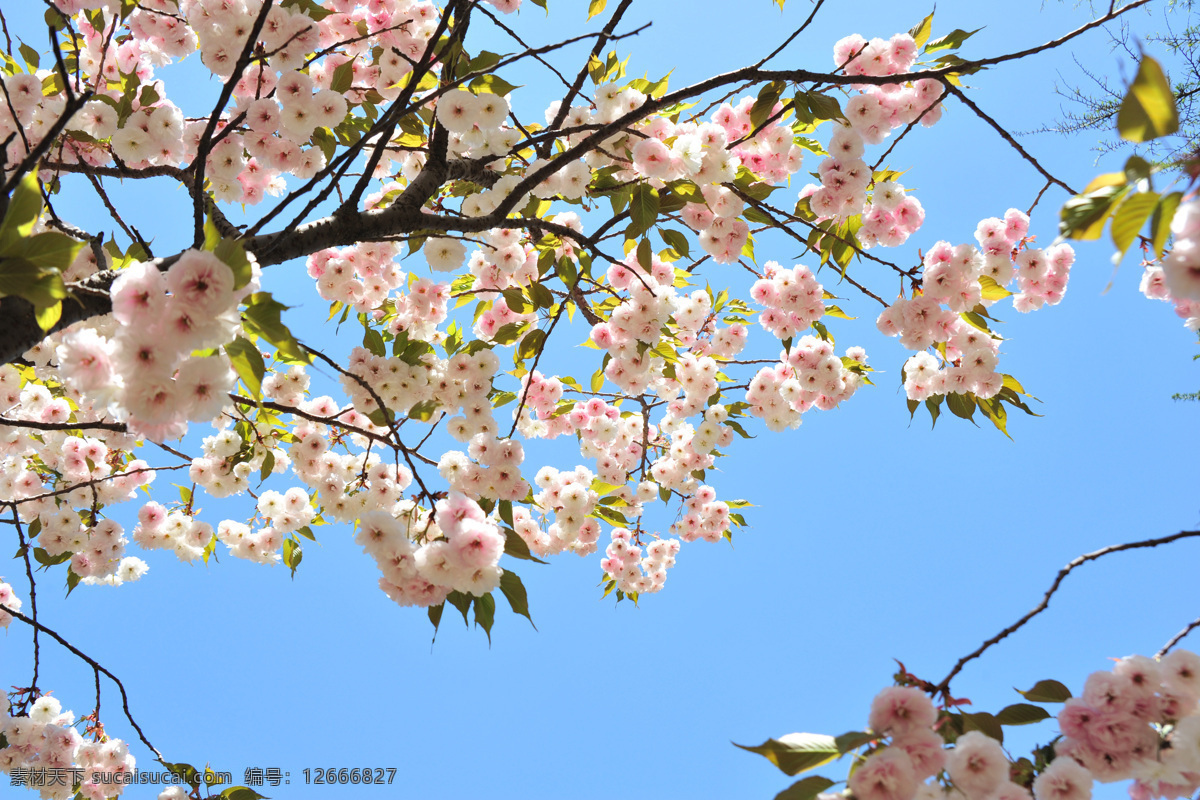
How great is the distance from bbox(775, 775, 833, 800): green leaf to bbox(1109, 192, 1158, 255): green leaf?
922 mm

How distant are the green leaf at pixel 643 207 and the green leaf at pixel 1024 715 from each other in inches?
63.9

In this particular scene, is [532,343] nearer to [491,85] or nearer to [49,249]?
[491,85]

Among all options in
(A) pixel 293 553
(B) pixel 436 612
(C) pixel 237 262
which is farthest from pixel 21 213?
(A) pixel 293 553

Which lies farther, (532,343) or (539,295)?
(532,343)

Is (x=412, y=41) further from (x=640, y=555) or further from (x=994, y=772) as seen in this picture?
(x=640, y=555)

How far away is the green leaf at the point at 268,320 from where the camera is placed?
3.79ft

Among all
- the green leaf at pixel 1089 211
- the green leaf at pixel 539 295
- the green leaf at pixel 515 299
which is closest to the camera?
the green leaf at pixel 1089 211

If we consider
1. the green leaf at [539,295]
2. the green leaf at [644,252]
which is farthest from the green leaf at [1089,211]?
the green leaf at [539,295]

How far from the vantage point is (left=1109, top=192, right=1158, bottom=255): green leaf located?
82cm

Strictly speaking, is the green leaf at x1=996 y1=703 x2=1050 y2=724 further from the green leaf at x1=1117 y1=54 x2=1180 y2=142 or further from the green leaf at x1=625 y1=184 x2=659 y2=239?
the green leaf at x1=625 y1=184 x2=659 y2=239

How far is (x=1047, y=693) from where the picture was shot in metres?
1.28

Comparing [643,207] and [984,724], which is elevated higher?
[643,207]

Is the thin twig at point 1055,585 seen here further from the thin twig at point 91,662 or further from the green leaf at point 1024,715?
the thin twig at point 91,662

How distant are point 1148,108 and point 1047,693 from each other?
1094mm
